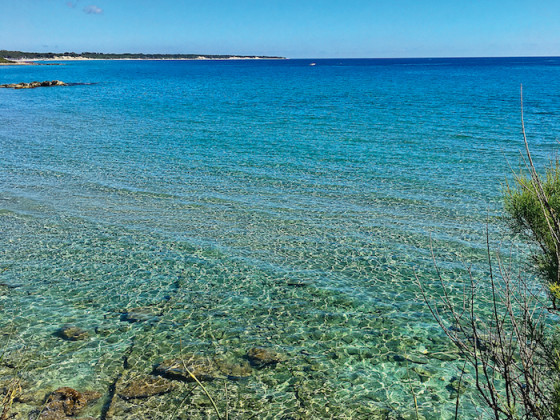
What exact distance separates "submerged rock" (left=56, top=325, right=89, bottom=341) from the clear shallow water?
120 millimetres

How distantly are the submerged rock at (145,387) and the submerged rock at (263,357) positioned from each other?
1287 mm

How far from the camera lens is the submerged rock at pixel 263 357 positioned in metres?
7.19

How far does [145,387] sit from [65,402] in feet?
3.39

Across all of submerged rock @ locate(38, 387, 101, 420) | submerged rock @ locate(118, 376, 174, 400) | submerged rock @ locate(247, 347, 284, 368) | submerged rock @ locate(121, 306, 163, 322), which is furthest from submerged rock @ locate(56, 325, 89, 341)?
submerged rock @ locate(247, 347, 284, 368)

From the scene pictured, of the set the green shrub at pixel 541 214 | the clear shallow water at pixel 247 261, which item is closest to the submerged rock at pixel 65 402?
the clear shallow water at pixel 247 261

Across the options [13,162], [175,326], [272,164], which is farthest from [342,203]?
[13,162]

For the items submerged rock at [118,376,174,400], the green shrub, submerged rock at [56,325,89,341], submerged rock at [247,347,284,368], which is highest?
the green shrub

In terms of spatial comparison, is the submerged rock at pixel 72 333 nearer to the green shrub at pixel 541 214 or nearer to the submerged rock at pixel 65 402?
the submerged rock at pixel 65 402

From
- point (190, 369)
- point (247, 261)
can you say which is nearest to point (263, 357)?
point (190, 369)

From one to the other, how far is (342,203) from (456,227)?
3640 mm

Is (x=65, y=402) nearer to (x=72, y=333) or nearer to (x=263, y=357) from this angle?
(x=72, y=333)

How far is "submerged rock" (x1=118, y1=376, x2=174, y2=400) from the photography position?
6477 millimetres

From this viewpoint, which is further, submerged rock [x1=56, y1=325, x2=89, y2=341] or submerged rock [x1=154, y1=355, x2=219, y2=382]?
submerged rock [x1=56, y1=325, x2=89, y2=341]

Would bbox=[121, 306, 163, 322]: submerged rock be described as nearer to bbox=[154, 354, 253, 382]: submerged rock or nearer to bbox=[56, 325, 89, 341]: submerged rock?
bbox=[56, 325, 89, 341]: submerged rock
